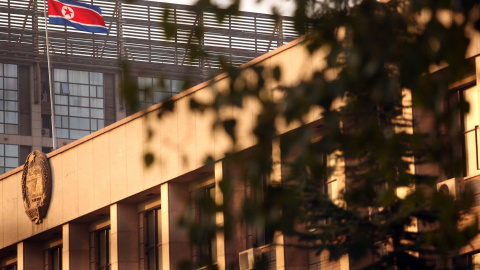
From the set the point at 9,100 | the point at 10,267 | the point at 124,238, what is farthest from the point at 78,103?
the point at 124,238

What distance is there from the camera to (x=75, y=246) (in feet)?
116

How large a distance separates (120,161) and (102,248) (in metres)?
3.67

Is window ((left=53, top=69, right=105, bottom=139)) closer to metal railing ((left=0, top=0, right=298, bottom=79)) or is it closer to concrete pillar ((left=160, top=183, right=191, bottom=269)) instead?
metal railing ((left=0, top=0, right=298, bottom=79))

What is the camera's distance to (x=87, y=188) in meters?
34.4

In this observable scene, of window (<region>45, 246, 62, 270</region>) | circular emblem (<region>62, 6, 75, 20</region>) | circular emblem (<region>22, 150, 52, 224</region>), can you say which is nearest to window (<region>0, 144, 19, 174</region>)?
circular emblem (<region>62, 6, 75, 20</region>)

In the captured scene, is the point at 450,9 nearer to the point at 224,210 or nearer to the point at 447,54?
the point at 447,54

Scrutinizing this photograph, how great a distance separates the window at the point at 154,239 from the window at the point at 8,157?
45893mm

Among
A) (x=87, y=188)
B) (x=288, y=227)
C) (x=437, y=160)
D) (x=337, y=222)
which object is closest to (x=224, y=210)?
(x=288, y=227)

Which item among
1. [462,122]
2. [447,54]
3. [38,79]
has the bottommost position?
[447,54]

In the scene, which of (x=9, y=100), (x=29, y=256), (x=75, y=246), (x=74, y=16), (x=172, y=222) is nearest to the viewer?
(x=172, y=222)

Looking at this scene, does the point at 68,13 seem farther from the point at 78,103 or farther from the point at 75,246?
the point at 78,103

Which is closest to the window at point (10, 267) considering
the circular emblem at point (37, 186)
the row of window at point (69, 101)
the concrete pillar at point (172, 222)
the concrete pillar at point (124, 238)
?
the circular emblem at point (37, 186)

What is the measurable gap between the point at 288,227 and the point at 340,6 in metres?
1.76

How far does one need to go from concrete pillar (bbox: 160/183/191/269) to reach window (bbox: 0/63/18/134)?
160ft
